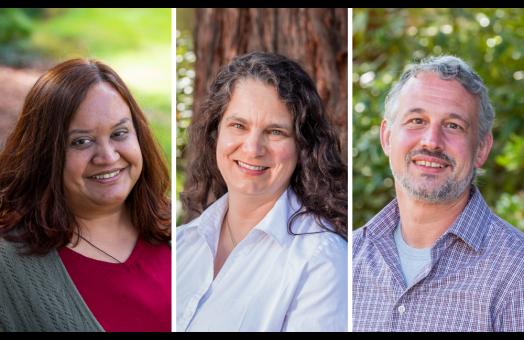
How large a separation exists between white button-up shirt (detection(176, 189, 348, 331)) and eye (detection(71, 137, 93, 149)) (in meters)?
0.65

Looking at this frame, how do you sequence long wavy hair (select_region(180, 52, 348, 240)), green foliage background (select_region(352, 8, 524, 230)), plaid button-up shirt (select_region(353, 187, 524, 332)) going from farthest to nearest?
green foliage background (select_region(352, 8, 524, 230)) → long wavy hair (select_region(180, 52, 348, 240)) → plaid button-up shirt (select_region(353, 187, 524, 332))

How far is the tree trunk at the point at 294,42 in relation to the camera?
3689 millimetres

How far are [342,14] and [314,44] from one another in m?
0.22

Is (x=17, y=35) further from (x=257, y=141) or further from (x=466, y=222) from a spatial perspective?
(x=466, y=222)

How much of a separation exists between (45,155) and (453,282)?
184 centimetres

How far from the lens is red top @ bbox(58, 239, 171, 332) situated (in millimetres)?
3301

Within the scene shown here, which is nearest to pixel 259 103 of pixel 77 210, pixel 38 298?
pixel 77 210

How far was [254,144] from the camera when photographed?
3.26 meters

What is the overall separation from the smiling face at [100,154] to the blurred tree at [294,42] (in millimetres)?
461

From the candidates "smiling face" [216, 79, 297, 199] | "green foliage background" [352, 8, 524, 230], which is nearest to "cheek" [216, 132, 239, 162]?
"smiling face" [216, 79, 297, 199]

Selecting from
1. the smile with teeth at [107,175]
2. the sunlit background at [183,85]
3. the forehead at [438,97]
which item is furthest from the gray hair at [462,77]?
the smile with teeth at [107,175]

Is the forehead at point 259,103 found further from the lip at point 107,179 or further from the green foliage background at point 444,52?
the green foliage background at point 444,52

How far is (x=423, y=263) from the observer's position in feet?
10.7

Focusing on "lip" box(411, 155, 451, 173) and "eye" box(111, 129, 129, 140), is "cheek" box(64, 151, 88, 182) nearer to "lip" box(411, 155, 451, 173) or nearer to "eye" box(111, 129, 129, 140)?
"eye" box(111, 129, 129, 140)
